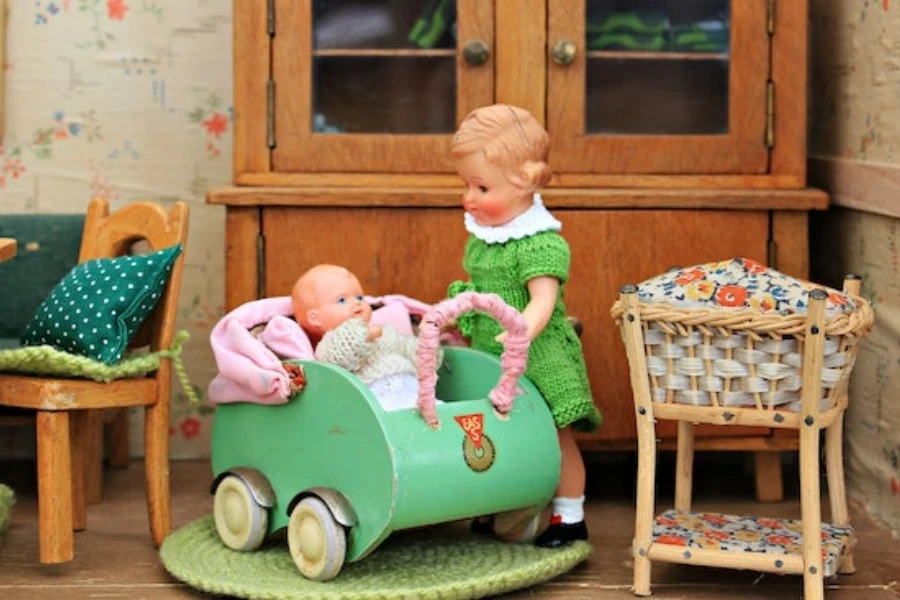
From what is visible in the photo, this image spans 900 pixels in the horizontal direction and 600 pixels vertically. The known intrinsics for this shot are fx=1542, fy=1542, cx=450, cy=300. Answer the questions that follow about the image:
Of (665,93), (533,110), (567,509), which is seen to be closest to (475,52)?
(533,110)

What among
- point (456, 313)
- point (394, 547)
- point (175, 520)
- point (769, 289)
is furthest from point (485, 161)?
point (175, 520)

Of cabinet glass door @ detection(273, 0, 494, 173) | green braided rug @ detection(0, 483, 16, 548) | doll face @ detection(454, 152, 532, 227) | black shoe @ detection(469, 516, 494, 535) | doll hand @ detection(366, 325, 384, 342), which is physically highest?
cabinet glass door @ detection(273, 0, 494, 173)

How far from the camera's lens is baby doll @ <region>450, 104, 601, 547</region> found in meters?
3.17

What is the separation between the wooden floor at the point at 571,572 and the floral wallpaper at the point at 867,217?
17 centimetres

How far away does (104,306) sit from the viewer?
3184 mm

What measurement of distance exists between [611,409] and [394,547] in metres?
0.67

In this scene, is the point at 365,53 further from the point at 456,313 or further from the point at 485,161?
the point at 456,313

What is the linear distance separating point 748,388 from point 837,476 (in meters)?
Result: 0.38

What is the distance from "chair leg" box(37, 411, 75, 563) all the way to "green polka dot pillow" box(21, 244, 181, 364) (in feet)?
0.52

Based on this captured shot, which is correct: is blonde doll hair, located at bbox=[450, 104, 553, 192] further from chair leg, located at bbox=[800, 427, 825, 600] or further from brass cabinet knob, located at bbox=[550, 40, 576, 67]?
chair leg, located at bbox=[800, 427, 825, 600]

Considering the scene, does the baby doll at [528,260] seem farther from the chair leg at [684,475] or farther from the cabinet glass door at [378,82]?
the cabinet glass door at [378,82]

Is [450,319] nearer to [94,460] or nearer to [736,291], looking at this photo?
[736,291]

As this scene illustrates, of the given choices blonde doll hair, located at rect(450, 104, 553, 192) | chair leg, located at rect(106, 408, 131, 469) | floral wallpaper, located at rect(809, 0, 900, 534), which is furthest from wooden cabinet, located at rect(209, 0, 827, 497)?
chair leg, located at rect(106, 408, 131, 469)

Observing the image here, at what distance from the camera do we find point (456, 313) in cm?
295
